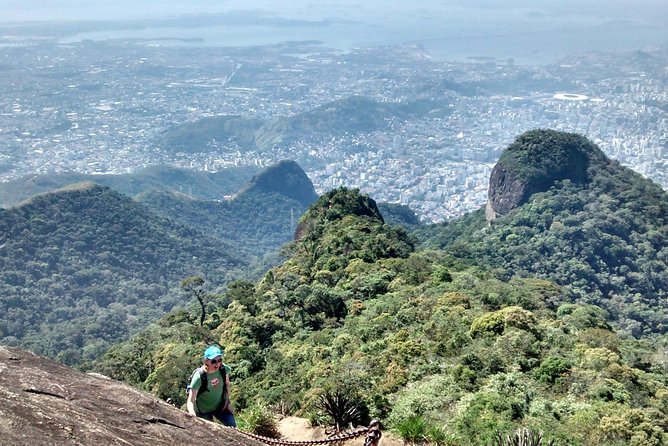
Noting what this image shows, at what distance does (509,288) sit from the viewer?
75.3 ft

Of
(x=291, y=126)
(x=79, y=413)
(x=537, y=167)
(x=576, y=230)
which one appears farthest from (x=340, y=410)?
(x=291, y=126)

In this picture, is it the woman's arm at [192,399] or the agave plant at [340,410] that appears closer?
the woman's arm at [192,399]

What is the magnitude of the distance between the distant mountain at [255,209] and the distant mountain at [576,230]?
4198 centimetres

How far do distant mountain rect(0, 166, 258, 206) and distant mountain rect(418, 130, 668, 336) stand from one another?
66122 millimetres

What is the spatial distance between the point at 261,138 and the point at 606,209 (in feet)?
413

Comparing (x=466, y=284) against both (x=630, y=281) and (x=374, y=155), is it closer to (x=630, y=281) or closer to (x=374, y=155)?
(x=630, y=281)

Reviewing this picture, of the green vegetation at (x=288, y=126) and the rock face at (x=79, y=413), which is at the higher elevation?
the rock face at (x=79, y=413)

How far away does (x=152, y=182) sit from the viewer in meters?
116

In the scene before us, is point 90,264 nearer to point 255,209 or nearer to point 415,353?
point 255,209

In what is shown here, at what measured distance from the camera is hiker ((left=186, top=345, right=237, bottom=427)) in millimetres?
6215

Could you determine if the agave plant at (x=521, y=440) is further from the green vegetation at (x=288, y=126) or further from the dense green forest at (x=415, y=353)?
the green vegetation at (x=288, y=126)

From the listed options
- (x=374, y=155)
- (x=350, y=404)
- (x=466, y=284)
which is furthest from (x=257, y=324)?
(x=374, y=155)

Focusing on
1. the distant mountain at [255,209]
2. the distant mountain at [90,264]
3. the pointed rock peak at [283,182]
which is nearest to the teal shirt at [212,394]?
the distant mountain at [90,264]

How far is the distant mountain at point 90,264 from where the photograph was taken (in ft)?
186
